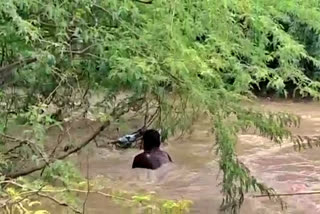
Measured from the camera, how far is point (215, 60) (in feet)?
22.6

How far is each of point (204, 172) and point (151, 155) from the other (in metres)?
0.78

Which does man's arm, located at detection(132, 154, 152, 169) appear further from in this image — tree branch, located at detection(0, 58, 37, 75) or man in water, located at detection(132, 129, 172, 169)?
tree branch, located at detection(0, 58, 37, 75)

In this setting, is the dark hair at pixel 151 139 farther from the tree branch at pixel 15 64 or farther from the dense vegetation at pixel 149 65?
the tree branch at pixel 15 64

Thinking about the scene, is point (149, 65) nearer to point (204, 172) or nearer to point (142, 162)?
point (142, 162)

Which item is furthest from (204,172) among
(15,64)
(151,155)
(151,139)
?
(15,64)

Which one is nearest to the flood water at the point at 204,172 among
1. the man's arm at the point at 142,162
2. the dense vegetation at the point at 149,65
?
the man's arm at the point at 142,162

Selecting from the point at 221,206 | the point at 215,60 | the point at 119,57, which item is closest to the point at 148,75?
the point at 119,57

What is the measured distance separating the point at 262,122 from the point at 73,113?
1.77m

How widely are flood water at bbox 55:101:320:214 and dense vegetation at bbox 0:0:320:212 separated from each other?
882mm

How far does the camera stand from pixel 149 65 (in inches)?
255

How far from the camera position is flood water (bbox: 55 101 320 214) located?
8461 mm

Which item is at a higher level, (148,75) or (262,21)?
(262,21)

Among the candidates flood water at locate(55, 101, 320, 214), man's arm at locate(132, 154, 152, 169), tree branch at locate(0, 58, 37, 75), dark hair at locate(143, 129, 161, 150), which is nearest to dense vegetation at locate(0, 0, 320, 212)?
tree branch at locate(0, 58, 37, 75)

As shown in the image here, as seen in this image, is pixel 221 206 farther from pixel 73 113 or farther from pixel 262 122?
pixel 73 113
